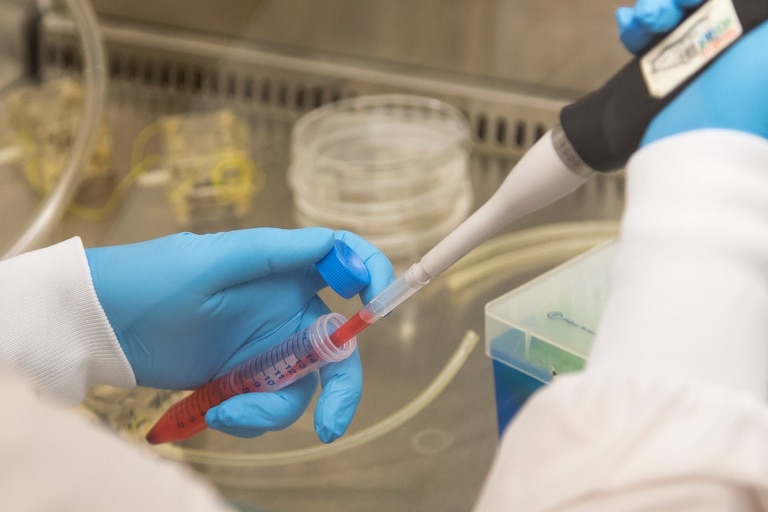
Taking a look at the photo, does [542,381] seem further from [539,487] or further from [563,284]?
[539,487]

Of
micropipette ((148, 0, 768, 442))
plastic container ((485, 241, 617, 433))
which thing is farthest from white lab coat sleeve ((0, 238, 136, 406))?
plastic container ((485, 241, 617, 433))

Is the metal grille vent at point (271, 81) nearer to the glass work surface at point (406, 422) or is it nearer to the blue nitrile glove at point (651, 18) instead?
the glass work surface at point (406, 422)

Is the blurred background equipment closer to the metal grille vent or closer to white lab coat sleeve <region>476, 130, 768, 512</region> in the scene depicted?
the metal grille vent

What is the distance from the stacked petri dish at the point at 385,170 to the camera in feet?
3.70

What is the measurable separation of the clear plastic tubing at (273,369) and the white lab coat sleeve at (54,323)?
0.26 ft

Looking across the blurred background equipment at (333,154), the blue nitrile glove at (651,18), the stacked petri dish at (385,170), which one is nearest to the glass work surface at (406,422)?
the blurred background equipment at (333,154)

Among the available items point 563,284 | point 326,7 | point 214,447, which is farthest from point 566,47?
point 214,447

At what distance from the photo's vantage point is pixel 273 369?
72 centimetres

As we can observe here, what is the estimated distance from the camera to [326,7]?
1306mm

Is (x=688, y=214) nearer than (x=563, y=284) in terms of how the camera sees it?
Yes

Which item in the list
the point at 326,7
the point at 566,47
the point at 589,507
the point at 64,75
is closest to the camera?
the point at 589,507

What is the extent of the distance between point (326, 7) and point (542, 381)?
781mm

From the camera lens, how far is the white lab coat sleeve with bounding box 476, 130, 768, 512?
1.35 ft

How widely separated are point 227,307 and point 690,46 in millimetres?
415
